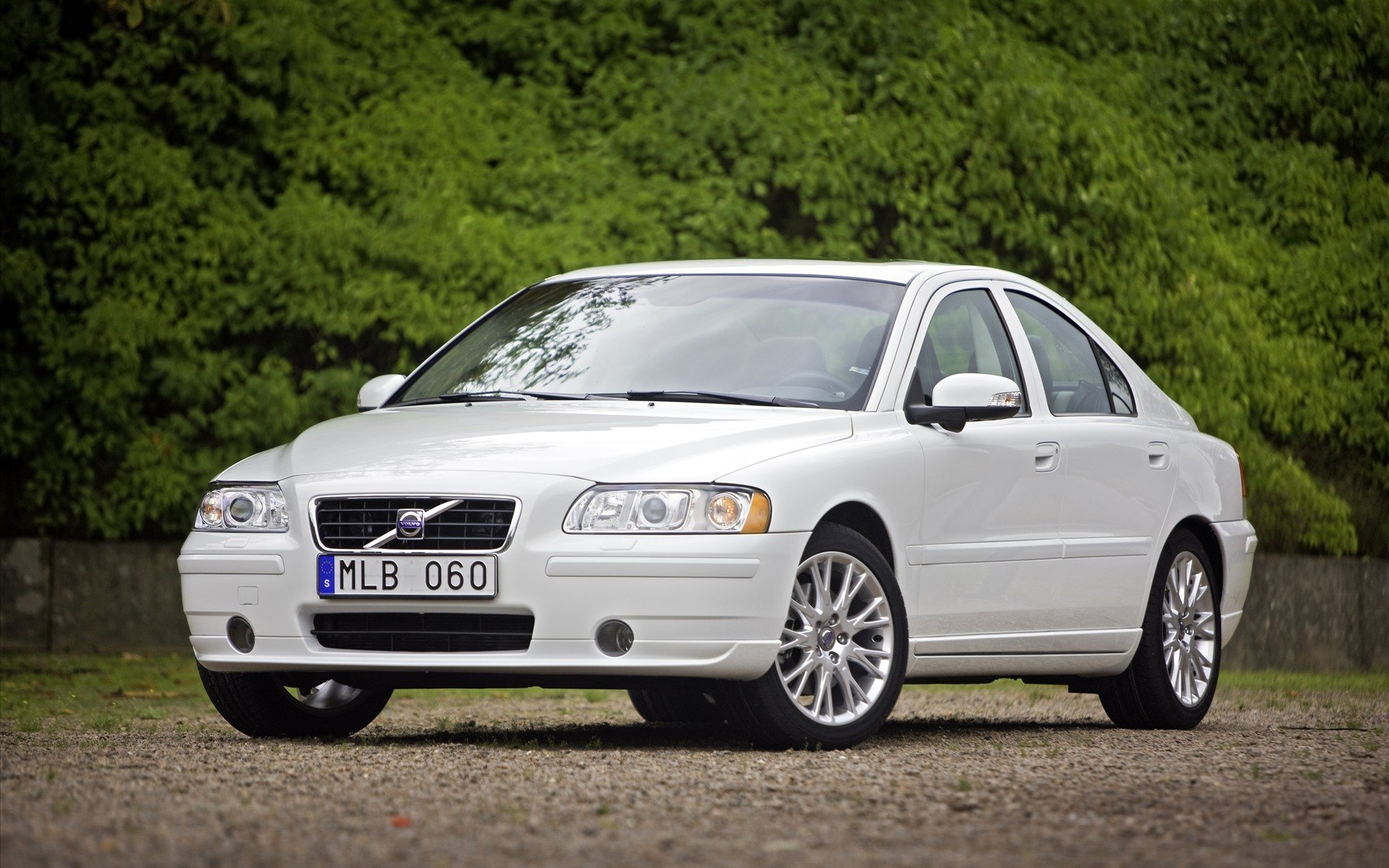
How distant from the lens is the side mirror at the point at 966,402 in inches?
292

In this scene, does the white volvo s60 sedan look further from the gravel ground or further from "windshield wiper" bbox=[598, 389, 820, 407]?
the gravel ground

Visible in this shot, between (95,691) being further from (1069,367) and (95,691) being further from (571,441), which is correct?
(1069,367)

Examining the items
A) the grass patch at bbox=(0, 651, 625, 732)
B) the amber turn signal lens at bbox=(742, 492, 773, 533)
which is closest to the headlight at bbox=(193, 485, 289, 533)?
the grass patch at bbox=(0, 651, 625, 732)

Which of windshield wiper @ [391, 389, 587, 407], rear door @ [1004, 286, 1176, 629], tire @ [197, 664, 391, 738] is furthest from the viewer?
rear door @ [1004, 286, 1176, 629]

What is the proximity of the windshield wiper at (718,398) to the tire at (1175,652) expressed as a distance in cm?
207

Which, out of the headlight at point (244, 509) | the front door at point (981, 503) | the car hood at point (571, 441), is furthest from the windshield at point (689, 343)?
the headlight at point (244, 509)

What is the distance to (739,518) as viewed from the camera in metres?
6.62

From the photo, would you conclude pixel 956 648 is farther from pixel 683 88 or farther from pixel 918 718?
pixel 683 88

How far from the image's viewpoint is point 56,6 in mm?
13867

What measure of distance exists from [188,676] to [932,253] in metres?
5.17

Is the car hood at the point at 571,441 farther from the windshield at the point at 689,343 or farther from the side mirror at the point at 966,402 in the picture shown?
the side mirror at the point at 966,402

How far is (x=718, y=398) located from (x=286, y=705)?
6.11 ft

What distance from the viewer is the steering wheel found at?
7.49 metres

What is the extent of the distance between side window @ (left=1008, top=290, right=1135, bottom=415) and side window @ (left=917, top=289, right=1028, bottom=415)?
19cm
